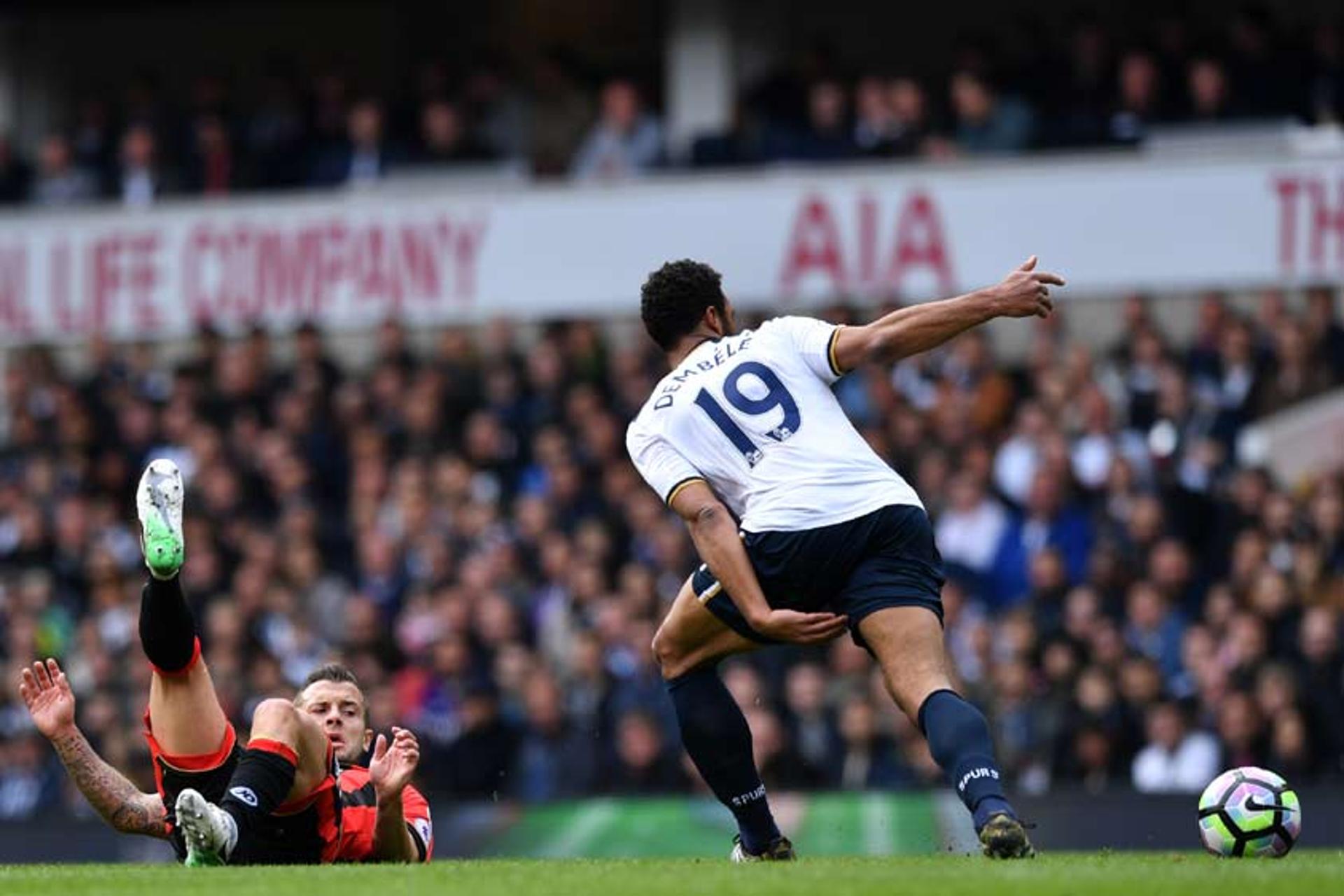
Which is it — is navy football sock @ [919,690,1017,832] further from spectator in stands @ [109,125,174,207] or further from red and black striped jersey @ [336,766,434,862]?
spectator in stands @ [109,125,174,207]

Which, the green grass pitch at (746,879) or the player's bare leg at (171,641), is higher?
the player's bare leg at (171,641)

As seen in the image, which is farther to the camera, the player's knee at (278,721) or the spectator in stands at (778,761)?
the spectator in stands at (778,761)

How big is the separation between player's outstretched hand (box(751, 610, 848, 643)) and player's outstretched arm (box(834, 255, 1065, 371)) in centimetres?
84

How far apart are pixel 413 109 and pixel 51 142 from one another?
11.1 feet

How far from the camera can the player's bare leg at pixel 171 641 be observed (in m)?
9.06

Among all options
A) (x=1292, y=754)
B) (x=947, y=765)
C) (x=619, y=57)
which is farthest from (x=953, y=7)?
(x=947, y=765)

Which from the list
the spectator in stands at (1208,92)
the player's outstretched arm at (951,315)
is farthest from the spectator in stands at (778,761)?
the spectator in stands at (1208,92)

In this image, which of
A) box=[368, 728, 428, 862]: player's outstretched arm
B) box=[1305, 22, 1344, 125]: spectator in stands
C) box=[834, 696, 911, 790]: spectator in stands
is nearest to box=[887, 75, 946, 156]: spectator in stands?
box=[1305, 22, 1344, 125]: spectator in stands

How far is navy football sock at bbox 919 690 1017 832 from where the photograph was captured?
820cm

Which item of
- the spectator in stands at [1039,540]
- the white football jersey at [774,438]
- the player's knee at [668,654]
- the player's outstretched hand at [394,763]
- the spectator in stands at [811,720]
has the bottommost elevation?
the spectator in stands at [811,720]

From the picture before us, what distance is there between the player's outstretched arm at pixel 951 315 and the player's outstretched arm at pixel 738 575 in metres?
0.70

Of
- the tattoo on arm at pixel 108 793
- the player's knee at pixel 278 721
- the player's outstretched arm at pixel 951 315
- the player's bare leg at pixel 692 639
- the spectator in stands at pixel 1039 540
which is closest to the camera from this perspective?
the player's outstretched arm at pixel 951 315

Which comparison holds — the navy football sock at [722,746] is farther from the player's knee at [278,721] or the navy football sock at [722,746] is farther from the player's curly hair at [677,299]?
the player's knee at [278,721]

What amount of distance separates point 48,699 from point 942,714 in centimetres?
327
